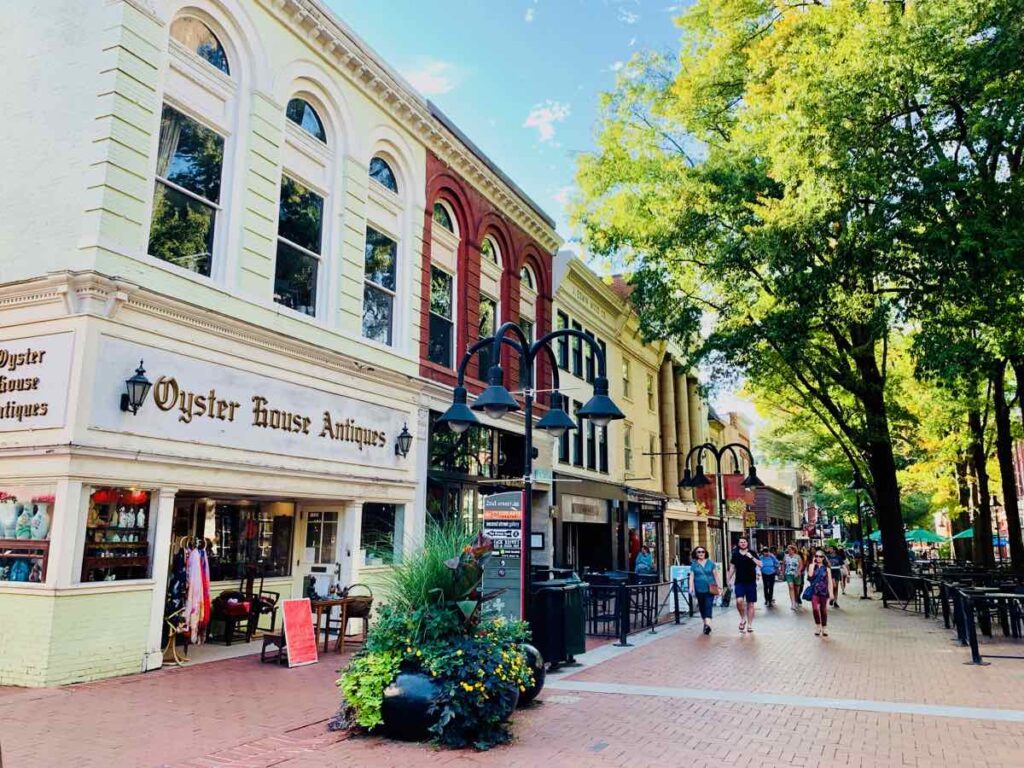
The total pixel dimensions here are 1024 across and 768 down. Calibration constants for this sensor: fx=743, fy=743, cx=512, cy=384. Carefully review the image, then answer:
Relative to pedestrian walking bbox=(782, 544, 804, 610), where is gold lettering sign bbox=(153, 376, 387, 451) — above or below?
above

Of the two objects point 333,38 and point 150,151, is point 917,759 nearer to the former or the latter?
point 150,151

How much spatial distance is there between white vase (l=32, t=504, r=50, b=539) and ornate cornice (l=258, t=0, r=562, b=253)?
8908 mm

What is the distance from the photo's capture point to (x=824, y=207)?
14.4m

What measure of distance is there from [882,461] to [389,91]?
55.1 ft

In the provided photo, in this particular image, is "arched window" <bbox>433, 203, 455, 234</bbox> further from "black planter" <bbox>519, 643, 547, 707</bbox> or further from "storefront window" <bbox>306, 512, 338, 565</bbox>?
"black planter" <bbox>519, 643, 547, 707</bbox>

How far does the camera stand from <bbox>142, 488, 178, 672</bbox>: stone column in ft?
31.9

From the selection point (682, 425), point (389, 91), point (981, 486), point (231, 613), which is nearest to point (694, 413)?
point (682, 425)

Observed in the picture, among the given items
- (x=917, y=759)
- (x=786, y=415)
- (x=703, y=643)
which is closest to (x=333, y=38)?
(x=703, y=643)

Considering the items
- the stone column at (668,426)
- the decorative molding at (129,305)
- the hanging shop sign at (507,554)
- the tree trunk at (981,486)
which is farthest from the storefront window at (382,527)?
the stone column at (668,426)

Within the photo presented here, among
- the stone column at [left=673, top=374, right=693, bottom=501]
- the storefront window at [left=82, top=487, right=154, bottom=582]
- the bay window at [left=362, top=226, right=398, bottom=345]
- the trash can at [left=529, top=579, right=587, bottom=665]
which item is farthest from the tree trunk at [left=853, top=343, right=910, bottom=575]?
the storefront window at [left=82, top=487, right=154, bottom=582]

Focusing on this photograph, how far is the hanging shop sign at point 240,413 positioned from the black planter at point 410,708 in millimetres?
5260

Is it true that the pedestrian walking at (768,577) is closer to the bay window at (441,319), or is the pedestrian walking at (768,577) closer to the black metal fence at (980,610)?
the black metal fence at (980,610)

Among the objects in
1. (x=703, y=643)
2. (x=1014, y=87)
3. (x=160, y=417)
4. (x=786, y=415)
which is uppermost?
(x=1014, y=87)

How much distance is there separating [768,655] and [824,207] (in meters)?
8.36
